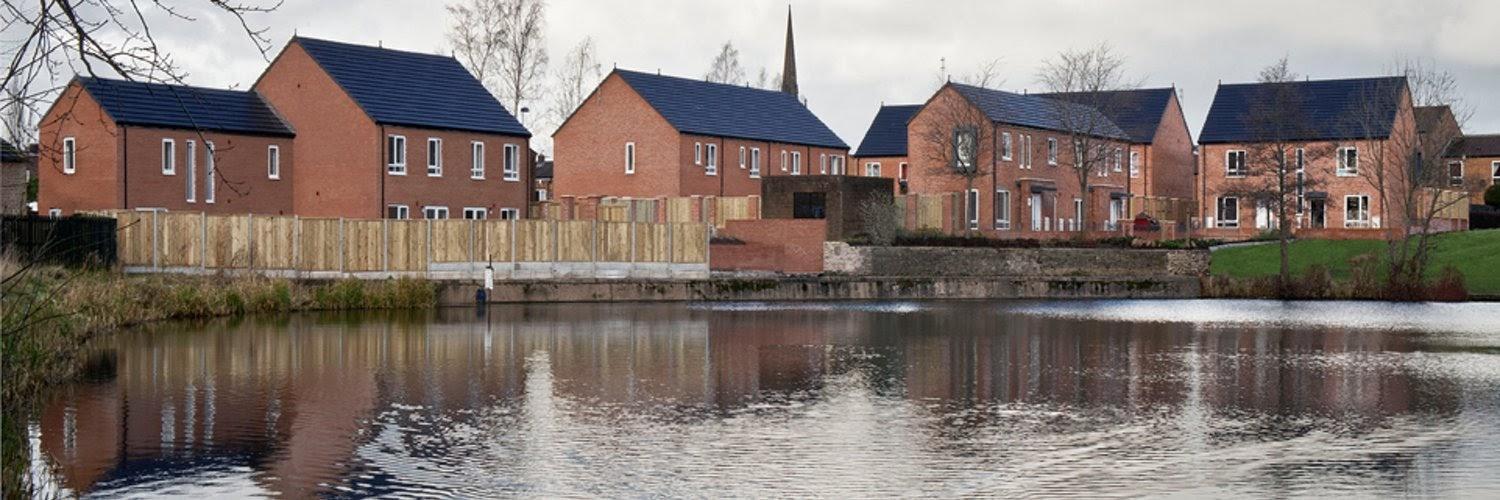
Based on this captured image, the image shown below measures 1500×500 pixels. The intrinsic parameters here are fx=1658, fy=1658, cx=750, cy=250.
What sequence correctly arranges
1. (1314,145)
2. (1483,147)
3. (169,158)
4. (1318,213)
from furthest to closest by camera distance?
1. (1483,147)
2. (1314,145)
3. (1318,213)
4. (169,158)

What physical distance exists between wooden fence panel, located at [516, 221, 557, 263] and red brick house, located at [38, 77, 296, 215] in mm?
9171

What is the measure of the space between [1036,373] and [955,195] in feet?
126

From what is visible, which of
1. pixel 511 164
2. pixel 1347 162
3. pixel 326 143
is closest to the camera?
pixel 326 143

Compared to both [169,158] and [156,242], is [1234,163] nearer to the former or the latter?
[169,158]

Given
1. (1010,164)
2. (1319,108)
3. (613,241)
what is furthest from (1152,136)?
(613,241)

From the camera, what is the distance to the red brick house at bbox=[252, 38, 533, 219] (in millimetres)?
54812

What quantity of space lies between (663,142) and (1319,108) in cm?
3033

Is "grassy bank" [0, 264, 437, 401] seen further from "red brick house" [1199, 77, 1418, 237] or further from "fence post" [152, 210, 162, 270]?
"red brick house" [1199, 77, 1418, 237]

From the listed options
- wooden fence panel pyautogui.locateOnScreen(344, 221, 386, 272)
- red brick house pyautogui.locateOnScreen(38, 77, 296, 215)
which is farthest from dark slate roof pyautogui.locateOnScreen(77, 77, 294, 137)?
wooden fence panel pyautogui.locateOnScreen(344, 221, 386, 272)

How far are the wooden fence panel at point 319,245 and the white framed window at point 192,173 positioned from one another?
10.7 meters

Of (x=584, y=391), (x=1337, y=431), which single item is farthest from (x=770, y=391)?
(x=1337, y=431)

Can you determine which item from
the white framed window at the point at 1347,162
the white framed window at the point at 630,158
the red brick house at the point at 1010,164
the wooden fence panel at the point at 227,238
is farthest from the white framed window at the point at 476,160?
the white framed window at the point at 1347,162

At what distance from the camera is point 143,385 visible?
2144 centimetres

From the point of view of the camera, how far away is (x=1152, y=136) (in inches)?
3100
